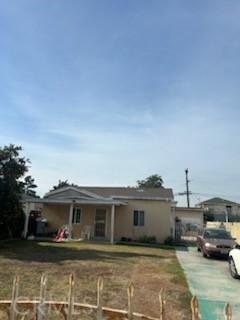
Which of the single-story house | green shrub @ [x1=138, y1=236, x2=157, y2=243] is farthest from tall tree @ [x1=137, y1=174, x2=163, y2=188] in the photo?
green shrub @ [x1=138, y1=236, x2=157, y2=243]

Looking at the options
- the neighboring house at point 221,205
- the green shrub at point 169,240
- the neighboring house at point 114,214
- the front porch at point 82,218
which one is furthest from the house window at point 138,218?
the neighboring house at point 221,205

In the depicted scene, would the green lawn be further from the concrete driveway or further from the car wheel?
the car wheel

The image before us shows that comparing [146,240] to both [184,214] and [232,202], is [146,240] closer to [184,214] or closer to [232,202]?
[184,214]

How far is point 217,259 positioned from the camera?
16.3 metres

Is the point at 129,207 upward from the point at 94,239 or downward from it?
upward

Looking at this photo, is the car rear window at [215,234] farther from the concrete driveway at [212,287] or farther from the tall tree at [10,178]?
the tall tree at [10,178]

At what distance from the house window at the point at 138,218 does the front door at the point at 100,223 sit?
7.49ft

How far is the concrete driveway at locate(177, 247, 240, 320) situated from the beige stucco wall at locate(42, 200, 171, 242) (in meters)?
10.3

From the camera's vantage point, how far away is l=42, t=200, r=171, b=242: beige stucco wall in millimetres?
25250

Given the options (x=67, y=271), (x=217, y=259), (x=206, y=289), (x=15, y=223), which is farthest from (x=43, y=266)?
(x=15, y=223)

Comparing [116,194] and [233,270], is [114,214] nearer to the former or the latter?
[116,194]

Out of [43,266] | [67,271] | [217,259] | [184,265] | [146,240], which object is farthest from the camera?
[146,240]

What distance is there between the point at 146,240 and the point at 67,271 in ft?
48.2

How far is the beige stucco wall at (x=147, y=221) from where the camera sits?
25.2 metres
